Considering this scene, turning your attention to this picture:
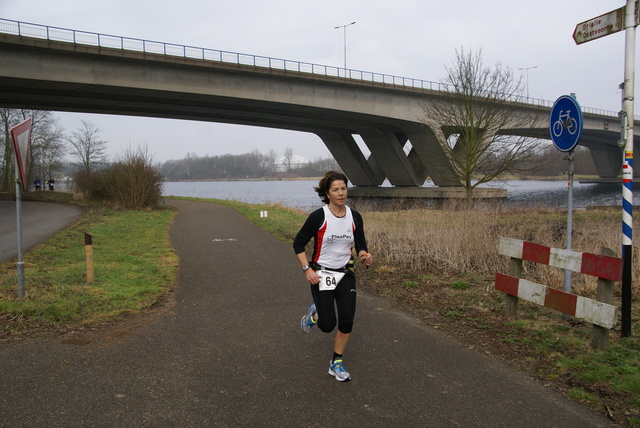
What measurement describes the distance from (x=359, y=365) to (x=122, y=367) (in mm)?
2150

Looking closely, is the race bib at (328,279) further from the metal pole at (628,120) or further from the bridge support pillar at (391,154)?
the bridge support pillar at (391,154)

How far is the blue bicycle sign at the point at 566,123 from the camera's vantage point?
5.27 metres

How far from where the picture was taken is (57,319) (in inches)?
213

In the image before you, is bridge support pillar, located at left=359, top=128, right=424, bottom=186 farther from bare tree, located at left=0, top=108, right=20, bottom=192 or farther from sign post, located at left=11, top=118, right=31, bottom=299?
sign post, located at left=11, top=118, right=31, bottom=299

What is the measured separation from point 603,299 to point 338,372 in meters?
2.65

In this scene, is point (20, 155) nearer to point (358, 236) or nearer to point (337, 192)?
point (337, 192)

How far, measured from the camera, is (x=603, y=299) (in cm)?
435

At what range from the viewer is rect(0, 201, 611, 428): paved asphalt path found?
3230 mm

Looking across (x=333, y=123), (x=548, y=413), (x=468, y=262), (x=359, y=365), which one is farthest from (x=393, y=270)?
(x=333, y=123)

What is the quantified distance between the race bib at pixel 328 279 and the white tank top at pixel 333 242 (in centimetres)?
6

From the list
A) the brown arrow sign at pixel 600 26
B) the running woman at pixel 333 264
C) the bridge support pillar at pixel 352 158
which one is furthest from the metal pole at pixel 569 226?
the bridge support pillar at pixel 352 158

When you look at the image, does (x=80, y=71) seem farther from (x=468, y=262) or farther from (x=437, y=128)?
(x=468, y=262)

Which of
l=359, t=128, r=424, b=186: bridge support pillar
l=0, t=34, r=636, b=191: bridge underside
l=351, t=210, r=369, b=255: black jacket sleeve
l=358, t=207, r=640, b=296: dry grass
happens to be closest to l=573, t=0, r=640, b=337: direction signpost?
l=358, t=207, r=640, b=296: dry grass

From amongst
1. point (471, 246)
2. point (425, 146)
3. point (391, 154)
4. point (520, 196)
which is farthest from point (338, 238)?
point (520, 196)
